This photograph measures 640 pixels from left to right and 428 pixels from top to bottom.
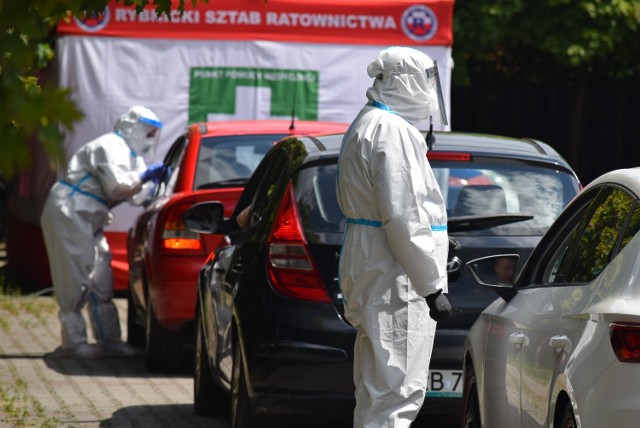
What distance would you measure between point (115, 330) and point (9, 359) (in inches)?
34.8

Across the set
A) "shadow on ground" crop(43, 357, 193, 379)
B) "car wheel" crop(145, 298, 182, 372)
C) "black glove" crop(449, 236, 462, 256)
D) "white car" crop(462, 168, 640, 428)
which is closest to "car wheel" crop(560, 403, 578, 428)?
"white car" crop(462, 168, 640, 428)

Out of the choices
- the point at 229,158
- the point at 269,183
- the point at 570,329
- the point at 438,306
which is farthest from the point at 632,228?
the point at 229,158

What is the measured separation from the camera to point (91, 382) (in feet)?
32.1

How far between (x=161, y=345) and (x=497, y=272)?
4.68 m

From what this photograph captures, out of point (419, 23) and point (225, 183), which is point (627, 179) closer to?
point (225, 183)

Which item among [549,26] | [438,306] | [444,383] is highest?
[549,26]

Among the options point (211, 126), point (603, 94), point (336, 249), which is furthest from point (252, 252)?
point (603, 94)

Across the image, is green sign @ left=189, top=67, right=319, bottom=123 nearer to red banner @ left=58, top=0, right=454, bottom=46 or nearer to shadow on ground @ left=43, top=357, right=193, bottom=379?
red banner @ left=58, top=0, right=454, bottom=46

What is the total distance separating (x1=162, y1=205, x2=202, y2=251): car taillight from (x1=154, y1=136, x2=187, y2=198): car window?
87 centimetres

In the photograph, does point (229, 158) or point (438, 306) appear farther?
point (229, 158)

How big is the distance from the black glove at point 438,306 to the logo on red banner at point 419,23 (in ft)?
32.1

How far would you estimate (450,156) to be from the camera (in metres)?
6.97

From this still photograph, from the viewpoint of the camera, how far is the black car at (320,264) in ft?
20.7

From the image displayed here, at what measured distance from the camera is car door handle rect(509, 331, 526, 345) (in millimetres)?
5016
